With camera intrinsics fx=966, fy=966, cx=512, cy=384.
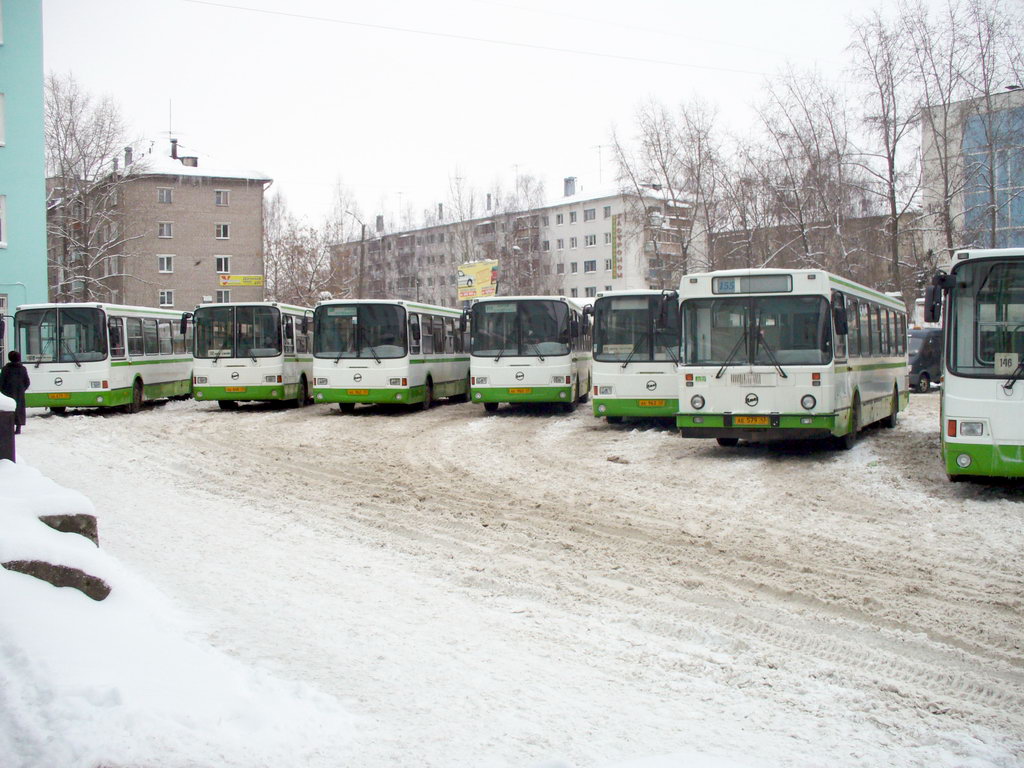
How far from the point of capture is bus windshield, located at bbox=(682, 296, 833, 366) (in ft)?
47.6

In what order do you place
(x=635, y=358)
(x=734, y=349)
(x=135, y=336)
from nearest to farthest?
(x=734, y=349)
(x=635, y=358)
(x=135, y=336)

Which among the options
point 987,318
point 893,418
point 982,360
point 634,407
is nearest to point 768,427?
point 982,360

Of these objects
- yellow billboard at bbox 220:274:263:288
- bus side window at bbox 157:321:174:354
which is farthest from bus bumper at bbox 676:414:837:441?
yellow billboard at bbox 220:274:263:288

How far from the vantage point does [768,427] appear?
47.8 ft

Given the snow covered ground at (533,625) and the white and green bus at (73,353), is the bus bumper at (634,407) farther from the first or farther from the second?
the white and green bus at (73,353)

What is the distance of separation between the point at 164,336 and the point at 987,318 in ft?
77.7

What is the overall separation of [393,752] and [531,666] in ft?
4.57

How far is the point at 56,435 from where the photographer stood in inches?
755

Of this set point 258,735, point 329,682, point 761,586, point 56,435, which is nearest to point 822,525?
point 761,586

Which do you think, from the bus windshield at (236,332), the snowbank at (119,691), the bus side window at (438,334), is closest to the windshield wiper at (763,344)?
the snowbank at (119,691)

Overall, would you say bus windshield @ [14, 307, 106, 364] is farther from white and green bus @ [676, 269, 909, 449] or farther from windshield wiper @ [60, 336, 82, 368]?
white and green bus @ [676, 269, 909, 449]

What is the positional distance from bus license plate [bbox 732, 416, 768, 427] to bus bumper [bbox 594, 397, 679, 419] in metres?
4.60

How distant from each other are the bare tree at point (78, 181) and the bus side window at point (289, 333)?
29050 mm

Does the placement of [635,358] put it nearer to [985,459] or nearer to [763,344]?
[763,344]
